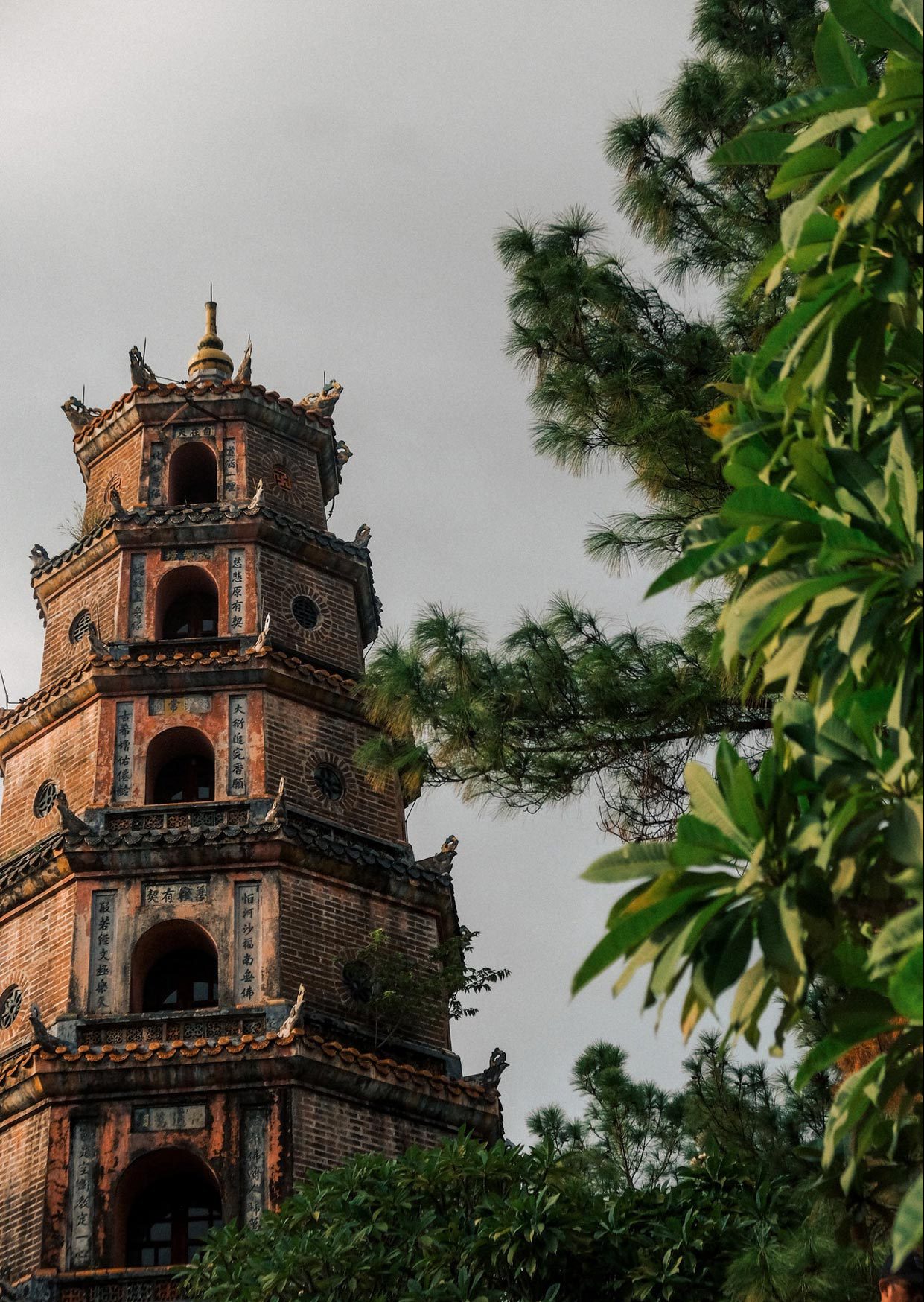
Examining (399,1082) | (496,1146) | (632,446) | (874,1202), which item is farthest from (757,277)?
(399,1082)

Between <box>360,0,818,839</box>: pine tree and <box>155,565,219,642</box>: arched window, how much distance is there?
7.19 meters

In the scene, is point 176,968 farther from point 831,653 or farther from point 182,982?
point 831,653

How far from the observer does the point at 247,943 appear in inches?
616

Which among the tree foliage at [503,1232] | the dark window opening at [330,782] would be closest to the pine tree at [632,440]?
the tree foliage at [503,1232]

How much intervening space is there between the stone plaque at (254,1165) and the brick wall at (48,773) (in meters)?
3.78

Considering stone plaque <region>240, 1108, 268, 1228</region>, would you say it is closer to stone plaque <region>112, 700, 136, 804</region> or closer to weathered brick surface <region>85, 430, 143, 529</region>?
stone plaque <region>112, 700, 136, 804</region>

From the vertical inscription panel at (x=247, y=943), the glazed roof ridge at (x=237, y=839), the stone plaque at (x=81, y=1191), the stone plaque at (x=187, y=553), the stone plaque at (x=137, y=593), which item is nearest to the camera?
the stone plaque at (x=81, y=1191)

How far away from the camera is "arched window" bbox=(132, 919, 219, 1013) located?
15898 mm

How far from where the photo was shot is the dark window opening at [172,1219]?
1451cm

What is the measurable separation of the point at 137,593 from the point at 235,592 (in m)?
1.01

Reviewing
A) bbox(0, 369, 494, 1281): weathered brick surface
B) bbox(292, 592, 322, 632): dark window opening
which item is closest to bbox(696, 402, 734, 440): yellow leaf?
bbox(0, 369, 494, 1281): weathered brick surface

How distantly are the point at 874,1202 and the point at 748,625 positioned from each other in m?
2.86

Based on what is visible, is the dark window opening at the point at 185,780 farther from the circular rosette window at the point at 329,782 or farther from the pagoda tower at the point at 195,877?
the circular rosette window at the point at 329,782

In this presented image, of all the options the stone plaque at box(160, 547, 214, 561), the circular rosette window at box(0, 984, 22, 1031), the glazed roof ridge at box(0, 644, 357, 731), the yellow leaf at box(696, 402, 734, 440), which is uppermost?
the stone plaque at box(160, 547, 214, 561)
